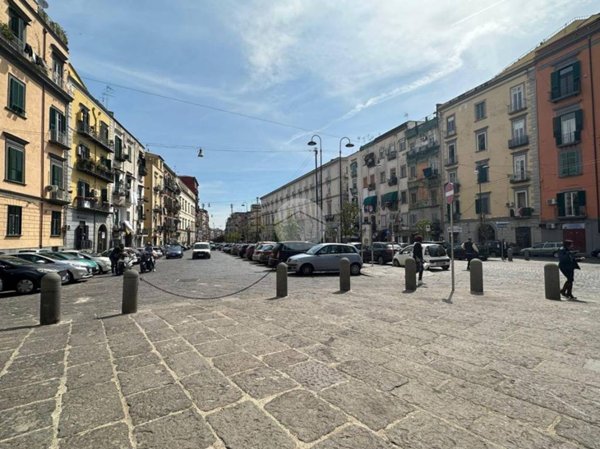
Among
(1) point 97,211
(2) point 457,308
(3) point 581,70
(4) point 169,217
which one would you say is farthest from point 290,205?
(2) point 457,308

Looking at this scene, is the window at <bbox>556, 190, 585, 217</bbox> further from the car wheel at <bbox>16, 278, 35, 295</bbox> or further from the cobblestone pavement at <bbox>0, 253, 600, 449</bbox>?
the car wheel at <bbox>16, 278, 35, 295</bbox>

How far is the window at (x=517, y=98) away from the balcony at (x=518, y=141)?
2.66 meters

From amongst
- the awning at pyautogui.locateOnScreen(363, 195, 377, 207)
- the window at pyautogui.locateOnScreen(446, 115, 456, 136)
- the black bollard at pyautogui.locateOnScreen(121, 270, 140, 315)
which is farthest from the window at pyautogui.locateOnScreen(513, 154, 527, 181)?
the black bollard at pyautogui.locateOnScreen(121, 270, 140, 315)

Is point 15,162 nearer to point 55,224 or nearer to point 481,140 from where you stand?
point 55,224

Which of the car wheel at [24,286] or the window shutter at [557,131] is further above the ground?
the window shutter at [557,131]

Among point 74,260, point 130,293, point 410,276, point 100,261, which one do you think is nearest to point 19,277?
point 74,260

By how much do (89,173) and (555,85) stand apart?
1599 inches

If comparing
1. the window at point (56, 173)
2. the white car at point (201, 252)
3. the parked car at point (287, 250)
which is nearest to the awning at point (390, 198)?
the white car at point (201, 252)

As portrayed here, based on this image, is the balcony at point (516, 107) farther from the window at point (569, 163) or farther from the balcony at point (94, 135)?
the balcony at point (94, 135)

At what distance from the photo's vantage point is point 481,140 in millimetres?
37438

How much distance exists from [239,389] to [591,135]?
3515 centimetres

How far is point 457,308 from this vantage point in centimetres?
768

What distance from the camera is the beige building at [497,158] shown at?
32.5 meters

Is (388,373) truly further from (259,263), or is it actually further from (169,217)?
(169,217)
